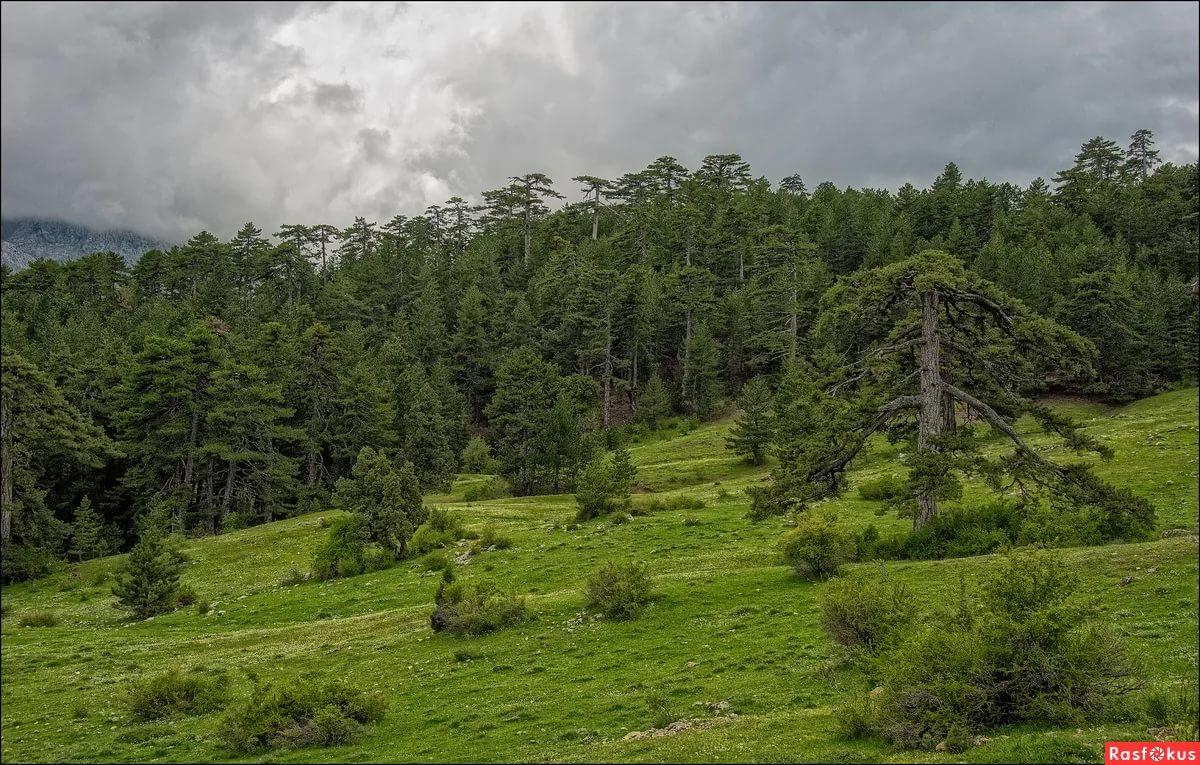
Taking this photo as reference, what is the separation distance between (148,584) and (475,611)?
71.6 feet

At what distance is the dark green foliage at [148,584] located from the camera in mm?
36531

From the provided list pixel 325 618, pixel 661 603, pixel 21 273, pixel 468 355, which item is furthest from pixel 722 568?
pixel 21 273

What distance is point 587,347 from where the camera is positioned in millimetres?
95125

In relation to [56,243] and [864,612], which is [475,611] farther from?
[56,243]

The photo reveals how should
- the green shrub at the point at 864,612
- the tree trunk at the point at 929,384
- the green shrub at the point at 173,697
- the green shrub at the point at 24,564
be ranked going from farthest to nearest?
the green shrub at the point at 24,564 < the tree trunk at the point at 929,384 < the green shrub at the point at 173,697 < the green shrub at the point at 864,612

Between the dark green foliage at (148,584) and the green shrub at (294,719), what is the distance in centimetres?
2345

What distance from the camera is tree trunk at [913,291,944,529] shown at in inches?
1052

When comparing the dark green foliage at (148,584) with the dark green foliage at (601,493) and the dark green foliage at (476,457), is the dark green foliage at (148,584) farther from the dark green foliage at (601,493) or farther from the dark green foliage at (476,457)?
the dark green foliage at (476,457)

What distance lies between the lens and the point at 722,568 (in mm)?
30938

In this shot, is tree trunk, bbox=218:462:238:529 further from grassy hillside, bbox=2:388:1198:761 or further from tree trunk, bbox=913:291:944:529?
tree trunk, bbox=913:291:944:529

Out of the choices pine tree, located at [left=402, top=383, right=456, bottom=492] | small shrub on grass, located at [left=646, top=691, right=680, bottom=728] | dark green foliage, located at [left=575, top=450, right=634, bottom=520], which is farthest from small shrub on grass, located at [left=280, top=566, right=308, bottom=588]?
small shrub on grass, located at [left=646, top=691, right=680, bottom=728]

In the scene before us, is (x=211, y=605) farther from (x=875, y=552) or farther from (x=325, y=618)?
(x=875, y=552)

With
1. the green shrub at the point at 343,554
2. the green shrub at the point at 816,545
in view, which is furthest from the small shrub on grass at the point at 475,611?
Result: the green shrub at the point at 343,554

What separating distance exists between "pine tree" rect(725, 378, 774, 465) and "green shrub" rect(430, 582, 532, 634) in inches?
1652
